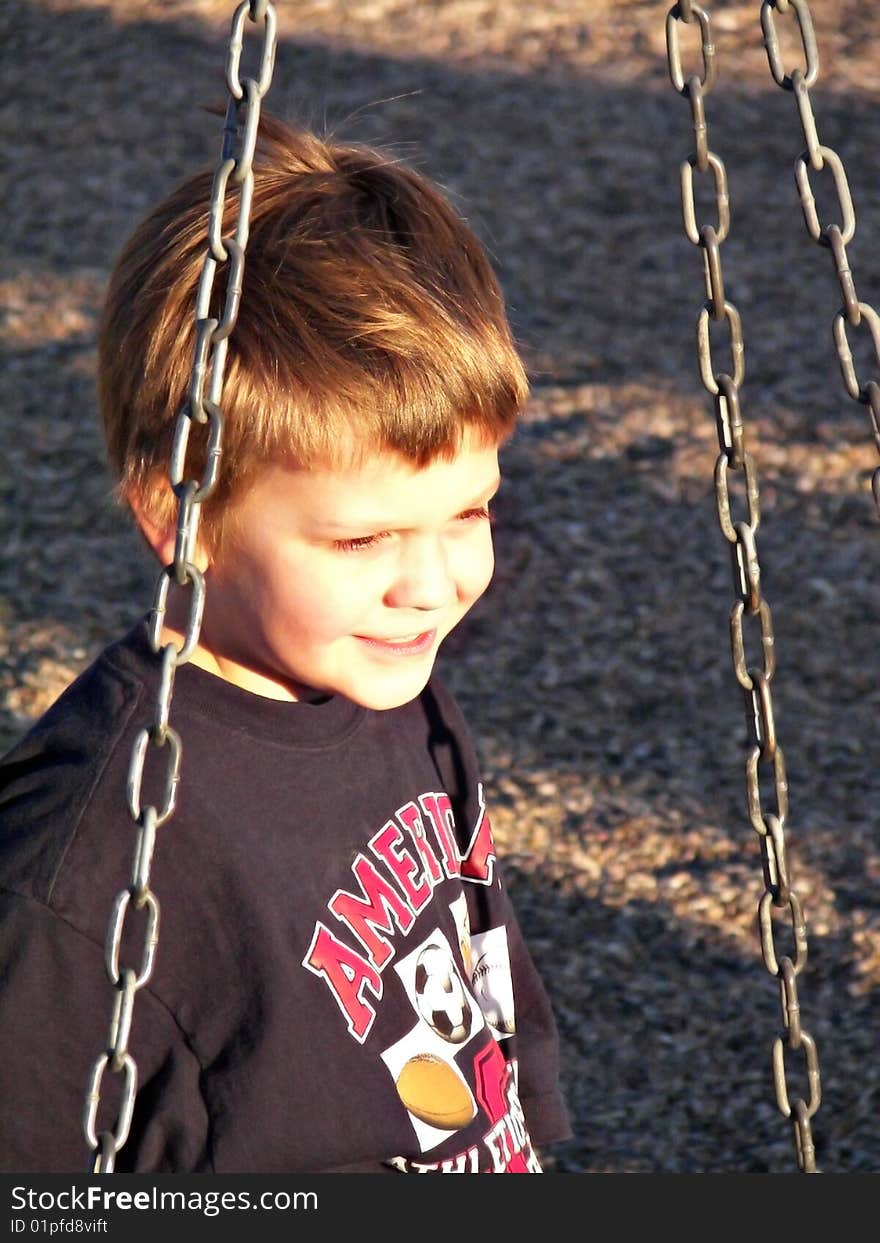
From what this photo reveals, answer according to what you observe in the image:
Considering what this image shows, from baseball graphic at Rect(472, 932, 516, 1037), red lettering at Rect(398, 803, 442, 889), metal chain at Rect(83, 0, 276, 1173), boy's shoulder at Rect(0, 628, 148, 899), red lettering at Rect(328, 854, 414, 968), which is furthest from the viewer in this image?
baseball graphic at Rect(472, 932, 516, 1037)

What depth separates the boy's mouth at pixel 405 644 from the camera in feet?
5.51

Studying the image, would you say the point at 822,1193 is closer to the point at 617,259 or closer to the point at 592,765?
the point at 592,765

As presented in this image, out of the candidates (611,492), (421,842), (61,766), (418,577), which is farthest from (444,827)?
(611,492)

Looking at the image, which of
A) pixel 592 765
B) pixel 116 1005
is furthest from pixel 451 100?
pixel 116 1005

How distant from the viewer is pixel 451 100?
6.95m

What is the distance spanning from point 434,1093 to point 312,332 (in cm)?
83

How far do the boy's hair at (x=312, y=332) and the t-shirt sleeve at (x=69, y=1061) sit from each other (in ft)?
1.44

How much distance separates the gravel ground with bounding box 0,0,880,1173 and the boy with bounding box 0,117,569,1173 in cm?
34

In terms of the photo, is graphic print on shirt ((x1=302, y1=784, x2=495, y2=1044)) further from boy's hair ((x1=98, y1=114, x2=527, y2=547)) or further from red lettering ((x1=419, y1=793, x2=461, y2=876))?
boy's hair ((x1=98, y1=114, x2=527, y2=547))

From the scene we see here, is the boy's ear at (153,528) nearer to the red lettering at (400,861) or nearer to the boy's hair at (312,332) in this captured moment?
the boy's hair at (312,332)

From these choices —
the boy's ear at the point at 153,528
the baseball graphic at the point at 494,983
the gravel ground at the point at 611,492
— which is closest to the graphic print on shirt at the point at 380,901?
the baseball graphic at the point at 494,983

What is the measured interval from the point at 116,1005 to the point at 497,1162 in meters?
0.74

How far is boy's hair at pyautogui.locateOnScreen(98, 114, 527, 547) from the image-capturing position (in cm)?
162

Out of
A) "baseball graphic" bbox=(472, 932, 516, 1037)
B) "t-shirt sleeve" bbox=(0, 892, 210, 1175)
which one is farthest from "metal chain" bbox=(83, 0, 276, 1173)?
"baseball graphic" bbox=(472, 932, 516, 1037)
